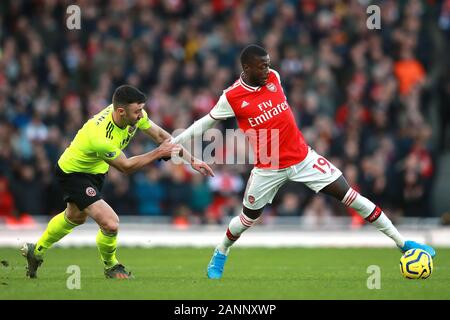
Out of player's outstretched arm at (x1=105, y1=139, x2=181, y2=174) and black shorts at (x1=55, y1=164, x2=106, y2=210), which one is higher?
player's outstretched arm at (x1=105, y1=139, x2=181, y2=174)

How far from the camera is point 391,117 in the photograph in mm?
22531

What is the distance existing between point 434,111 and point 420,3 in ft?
11.0

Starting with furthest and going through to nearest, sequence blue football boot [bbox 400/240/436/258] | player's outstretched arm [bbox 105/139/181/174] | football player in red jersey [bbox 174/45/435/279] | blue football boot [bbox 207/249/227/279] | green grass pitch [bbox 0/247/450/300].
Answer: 1. blue football boot [bbox 207/249/227/279]
2. football player in red jersey [bbox 174/45/435/279]
3. blue football boot [bbox 400/240/436/258]
4. player's outstretched arm [bbox 105/139/181/174]
5. green grass pitch [bbox 0/247/450/300]

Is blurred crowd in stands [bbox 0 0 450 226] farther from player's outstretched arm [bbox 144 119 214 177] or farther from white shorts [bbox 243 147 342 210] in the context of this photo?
white shorts [bbox 243 147 342 210]

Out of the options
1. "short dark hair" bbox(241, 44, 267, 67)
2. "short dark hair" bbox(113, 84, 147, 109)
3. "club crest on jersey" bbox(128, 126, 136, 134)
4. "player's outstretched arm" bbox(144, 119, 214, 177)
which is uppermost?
"short dark hair" bbox(241, 44, 267, 67)

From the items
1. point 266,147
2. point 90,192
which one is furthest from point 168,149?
point 266,147

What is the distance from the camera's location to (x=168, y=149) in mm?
12297

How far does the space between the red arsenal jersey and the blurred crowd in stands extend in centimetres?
831

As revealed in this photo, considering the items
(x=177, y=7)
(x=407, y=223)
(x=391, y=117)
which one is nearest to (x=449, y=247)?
(x=407, y=223)

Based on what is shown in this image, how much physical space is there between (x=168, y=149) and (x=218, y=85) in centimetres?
1103

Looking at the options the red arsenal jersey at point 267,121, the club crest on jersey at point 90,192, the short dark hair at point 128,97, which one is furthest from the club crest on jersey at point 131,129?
the red arsenal jersey at point 267,121

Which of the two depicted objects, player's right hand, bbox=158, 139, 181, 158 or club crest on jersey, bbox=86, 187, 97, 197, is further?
club crest on jersey, bbox=86, 187, 97, 197

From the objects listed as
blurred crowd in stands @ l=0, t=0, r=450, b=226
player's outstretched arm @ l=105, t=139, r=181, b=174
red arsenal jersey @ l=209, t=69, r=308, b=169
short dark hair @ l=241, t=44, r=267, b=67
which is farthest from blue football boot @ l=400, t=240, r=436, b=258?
blurred crowd in stands @ l=0, t=0, r=450, b=226

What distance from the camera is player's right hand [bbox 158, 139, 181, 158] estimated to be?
12.3m
